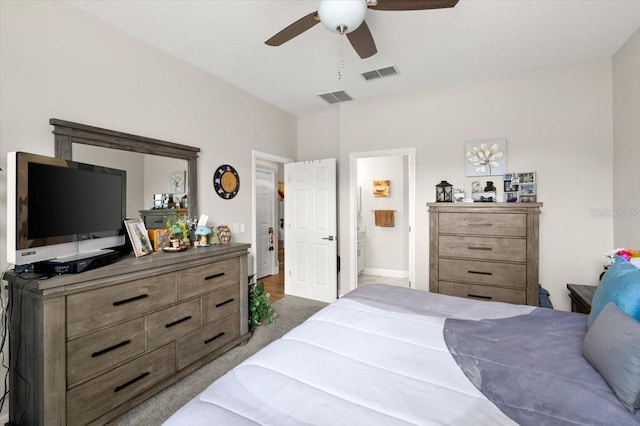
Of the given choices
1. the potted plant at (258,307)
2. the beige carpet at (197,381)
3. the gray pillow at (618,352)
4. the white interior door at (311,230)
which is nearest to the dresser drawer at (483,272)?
the white interior door at (311,230)

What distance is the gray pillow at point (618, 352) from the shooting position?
2.93 ft

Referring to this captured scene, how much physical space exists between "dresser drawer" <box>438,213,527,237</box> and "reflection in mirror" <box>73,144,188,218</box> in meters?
2.87

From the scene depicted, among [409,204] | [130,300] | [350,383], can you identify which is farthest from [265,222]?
[350,383]

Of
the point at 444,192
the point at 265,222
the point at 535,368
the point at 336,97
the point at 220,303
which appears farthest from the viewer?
the point at 265,222

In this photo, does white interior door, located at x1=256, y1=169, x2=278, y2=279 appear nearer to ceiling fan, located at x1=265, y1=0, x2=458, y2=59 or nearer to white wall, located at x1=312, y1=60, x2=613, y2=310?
white wall, located at x1=312, y1=60, x2=613, y2=310

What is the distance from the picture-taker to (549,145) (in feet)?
10.1

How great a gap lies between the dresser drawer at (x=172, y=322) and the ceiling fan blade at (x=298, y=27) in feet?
6.83

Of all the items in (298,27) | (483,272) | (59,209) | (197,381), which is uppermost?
(298,27)

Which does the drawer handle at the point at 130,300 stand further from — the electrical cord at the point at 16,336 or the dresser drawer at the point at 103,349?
the electrical cord at the point at 16,336

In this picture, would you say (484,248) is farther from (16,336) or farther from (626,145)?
(16,336)

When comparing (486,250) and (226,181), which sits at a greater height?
(226,181)

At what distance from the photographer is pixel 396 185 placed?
5551 mm

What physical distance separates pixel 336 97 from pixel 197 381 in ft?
11.7

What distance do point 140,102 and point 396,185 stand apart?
435 centimetres
